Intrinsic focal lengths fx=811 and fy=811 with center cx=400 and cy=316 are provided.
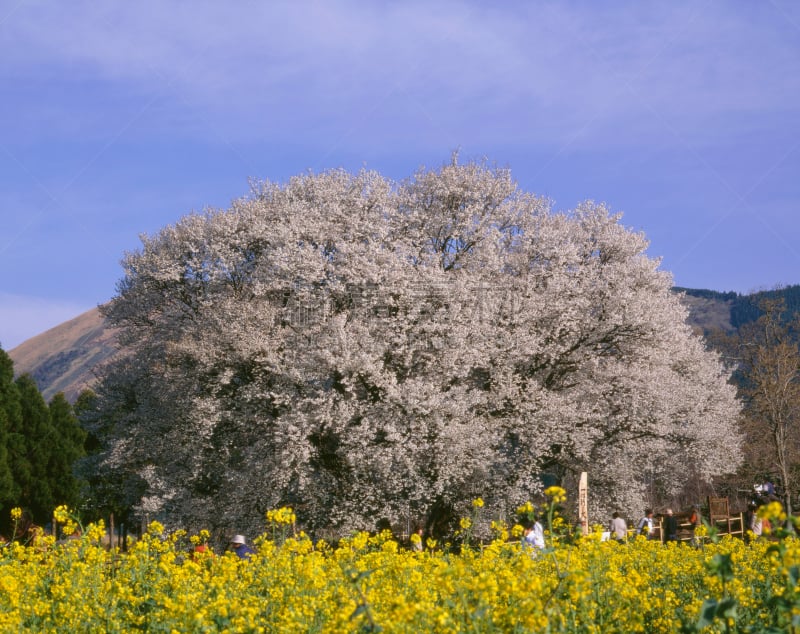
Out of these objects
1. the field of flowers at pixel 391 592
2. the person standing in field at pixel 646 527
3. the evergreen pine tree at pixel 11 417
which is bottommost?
the person standing in field at pixel 646 527

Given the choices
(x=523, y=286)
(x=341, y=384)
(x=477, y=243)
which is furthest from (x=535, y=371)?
(x=341, y=384)


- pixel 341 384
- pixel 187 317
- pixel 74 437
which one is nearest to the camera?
pixel 341 384

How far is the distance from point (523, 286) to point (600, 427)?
6.35 metres

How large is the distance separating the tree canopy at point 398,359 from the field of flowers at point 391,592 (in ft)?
52.4

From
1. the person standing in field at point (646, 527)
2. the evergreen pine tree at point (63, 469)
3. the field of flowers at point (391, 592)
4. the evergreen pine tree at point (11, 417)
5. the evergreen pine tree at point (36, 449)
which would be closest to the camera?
the field of flowers at point (391, 592)

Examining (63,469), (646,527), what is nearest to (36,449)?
(63,469)

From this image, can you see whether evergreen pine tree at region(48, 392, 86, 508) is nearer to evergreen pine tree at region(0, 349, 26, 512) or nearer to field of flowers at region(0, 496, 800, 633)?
evergreen pine tree at region(0, 349, 26, 512)

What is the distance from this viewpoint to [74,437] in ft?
193

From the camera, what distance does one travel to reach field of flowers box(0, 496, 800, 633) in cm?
591

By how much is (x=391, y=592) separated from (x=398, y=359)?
68.0 ft

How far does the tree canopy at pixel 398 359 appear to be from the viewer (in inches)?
1109

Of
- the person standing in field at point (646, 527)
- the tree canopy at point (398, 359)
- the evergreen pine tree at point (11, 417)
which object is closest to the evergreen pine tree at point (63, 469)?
the evergreen pine tree at point (11, 417)

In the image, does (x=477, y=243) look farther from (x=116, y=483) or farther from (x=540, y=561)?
(x=540, y=561)

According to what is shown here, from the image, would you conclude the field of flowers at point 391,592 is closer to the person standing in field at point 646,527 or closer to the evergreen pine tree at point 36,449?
the person standing in field at point 646,527
